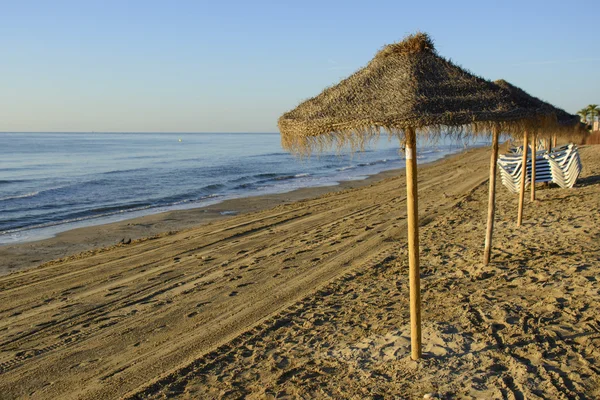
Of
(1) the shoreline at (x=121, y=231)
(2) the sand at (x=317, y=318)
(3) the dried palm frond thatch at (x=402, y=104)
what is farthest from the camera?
(1) the shoreline at (x=121, y=231)

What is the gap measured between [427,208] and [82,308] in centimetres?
837

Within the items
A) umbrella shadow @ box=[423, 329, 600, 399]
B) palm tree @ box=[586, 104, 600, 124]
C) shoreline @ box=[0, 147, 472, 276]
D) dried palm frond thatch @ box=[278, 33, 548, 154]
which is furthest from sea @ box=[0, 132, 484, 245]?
palm tree @ box=[586, 104, 600, 124]

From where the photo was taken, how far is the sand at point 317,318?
4086 mm

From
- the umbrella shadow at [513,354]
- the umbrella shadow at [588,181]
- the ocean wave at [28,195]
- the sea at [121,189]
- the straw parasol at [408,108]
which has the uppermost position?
the straw parasol at [408,108]

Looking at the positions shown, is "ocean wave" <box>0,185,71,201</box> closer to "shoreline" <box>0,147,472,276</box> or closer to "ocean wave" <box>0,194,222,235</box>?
"ocean wave" <box>0,194,222,235</box>

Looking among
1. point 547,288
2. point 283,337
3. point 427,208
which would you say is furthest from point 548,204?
point 283,337

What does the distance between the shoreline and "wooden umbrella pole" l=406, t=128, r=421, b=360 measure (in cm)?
793

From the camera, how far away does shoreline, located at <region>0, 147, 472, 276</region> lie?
10359mm

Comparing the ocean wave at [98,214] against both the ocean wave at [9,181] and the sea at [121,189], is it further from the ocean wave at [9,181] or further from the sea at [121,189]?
the ocean wave at [9,181]

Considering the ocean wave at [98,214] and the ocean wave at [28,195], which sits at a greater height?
the ocean wave at [28,195]

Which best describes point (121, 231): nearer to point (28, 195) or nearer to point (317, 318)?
point (317, 318)

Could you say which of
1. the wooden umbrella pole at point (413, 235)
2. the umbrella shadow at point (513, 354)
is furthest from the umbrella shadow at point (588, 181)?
the wooden umbrella pole at point (413, 235)

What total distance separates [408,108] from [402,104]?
0.30 ft

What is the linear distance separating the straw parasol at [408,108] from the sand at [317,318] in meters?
0.73
